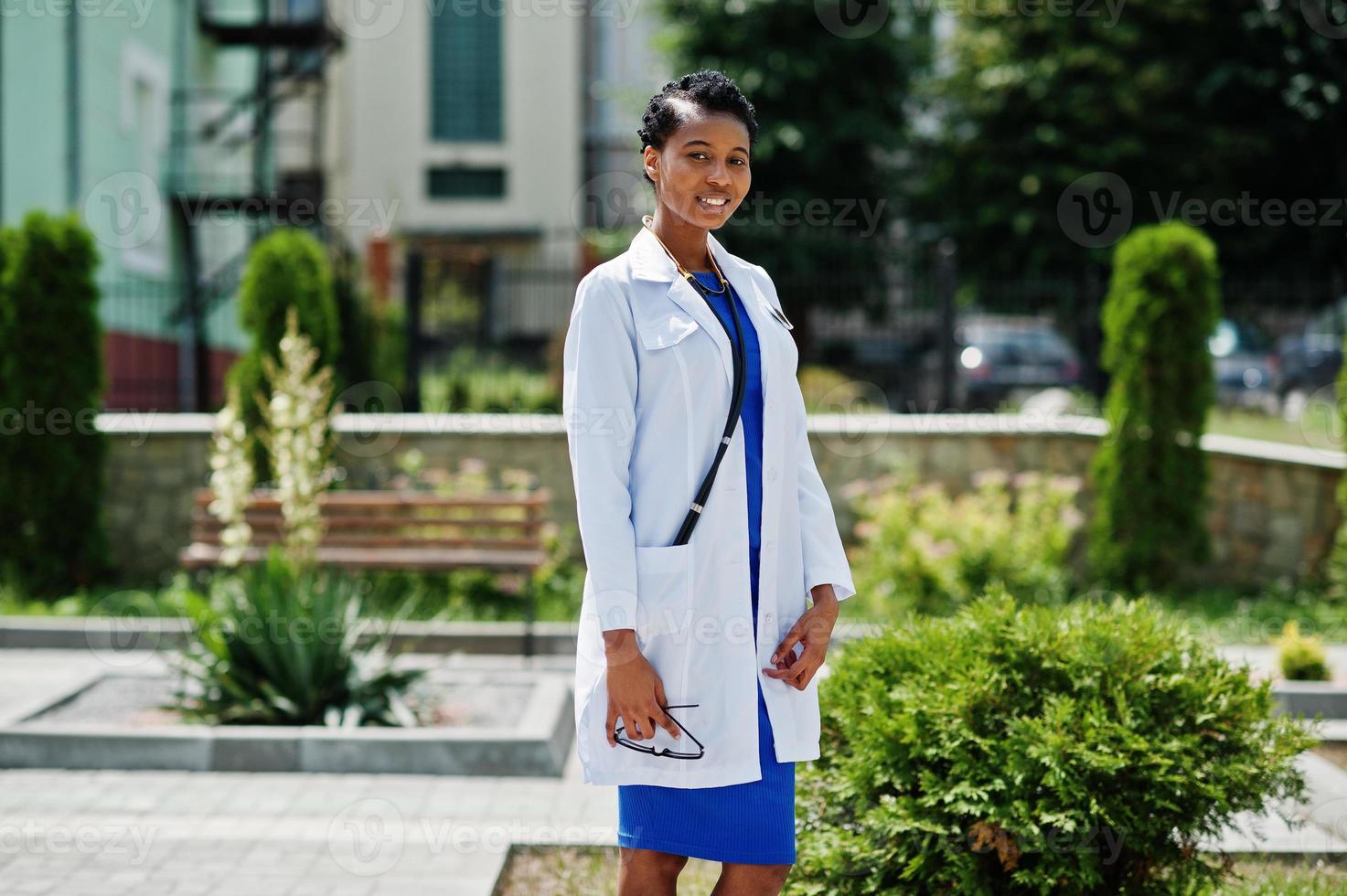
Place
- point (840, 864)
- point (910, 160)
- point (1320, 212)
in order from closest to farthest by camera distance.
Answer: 1. point (840, 864)
2. point (1320, 212)
3. point (910, 160)

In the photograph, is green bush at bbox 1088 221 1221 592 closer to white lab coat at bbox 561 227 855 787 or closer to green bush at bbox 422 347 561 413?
green bush at bbox 422 347 561 413

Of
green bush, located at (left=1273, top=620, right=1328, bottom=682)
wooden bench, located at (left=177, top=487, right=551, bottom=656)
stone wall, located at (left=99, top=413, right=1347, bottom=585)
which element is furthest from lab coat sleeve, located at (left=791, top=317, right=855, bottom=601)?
stone wall, located at (left=99, top=413, right=1347, bottom=585)

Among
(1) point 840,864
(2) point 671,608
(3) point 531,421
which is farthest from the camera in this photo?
(3) point 531,421

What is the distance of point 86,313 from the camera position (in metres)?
9.76

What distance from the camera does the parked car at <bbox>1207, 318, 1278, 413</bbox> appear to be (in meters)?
14.8

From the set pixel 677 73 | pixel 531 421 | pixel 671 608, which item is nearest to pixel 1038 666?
pixel 671 608

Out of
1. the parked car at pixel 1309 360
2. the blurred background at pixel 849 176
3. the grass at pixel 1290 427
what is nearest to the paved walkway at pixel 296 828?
the grass at pixel 1290 427

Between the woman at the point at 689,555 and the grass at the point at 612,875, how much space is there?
59.0 inches

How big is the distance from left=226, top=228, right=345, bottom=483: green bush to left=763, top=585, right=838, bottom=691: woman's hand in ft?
26.2

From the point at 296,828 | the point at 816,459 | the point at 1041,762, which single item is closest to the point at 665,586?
the point at 1041,762

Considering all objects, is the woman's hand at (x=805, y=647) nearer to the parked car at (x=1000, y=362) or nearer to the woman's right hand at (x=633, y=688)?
the woman's right hand at (x=633, y=688)

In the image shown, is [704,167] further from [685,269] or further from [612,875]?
[612,875]

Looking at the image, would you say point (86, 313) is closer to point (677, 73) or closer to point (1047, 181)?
point (677, 73)

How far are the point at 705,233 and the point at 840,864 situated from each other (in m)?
1.67
